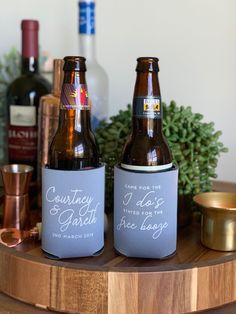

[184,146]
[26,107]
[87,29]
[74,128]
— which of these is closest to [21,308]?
[74,128]

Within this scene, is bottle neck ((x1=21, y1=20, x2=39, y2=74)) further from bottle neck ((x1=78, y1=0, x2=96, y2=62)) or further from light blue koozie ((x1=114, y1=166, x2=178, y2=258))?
light blue koozie ((x1=114, y1=166, x2=178, y2=258))

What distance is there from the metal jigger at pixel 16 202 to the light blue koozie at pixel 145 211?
15 cm

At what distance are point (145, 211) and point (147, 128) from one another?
0.10m

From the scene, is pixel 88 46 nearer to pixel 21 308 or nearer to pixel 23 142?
pixel 23 142

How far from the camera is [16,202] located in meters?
0.69

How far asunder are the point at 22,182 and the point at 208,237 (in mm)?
265

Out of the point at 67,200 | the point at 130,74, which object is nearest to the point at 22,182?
the point at 67,200

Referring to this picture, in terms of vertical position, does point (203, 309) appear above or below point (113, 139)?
below

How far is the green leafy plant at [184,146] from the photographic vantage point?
71cm

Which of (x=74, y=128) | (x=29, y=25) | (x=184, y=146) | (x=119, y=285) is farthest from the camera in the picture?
(x=29, y=25)

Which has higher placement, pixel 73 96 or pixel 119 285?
pixel 73 96

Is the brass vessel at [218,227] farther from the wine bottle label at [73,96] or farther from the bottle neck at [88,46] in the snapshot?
the bottle neck at [88,46]

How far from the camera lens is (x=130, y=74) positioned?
1.02 m

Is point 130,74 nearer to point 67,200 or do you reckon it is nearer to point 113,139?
point 113,139
